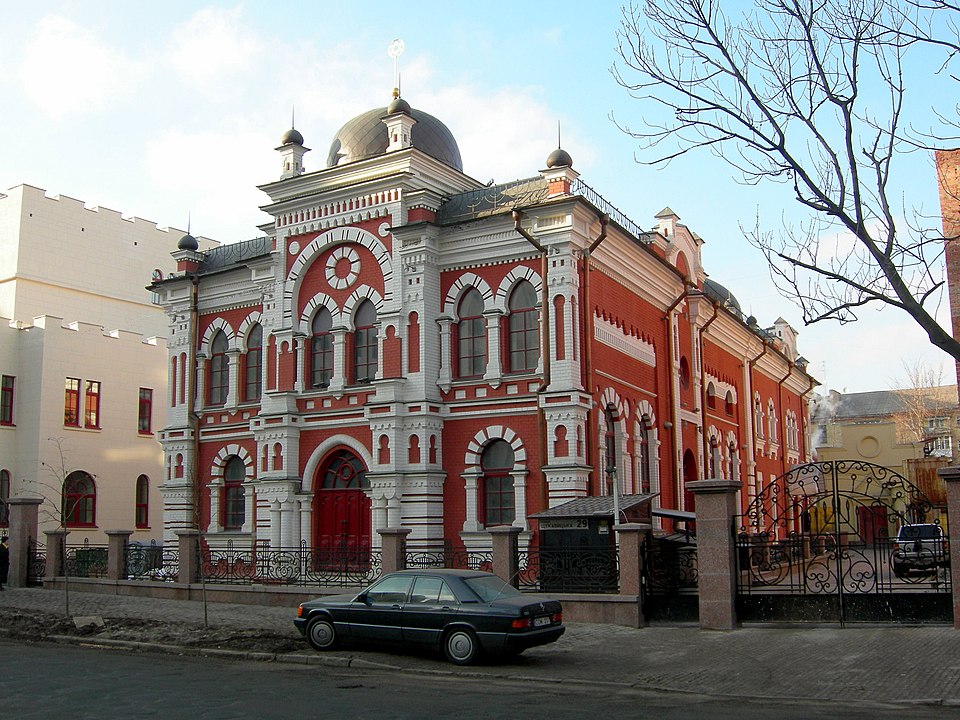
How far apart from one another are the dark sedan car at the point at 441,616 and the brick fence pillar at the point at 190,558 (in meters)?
9.08

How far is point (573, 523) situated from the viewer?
20.1 metres

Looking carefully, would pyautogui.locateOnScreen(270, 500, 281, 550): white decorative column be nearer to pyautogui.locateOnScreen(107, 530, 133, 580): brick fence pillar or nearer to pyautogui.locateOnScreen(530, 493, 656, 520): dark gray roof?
pyautogui.locateOnScreen(107, 530, 133, 580): brick fence pillar

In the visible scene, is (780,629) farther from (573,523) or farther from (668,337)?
(668,337)

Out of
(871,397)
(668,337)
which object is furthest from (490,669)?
(871,397)

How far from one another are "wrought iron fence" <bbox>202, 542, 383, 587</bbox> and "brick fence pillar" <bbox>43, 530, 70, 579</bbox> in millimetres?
3697

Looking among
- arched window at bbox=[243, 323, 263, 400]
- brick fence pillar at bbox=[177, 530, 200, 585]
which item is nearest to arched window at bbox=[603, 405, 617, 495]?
brick fence pillar at bbox=[177, 530, 200, 585]

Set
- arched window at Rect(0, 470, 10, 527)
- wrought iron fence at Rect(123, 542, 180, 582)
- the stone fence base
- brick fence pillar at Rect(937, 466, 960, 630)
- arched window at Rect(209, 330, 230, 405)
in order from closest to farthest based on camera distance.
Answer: brick fence pillar at Rect(937, 466, 960, 630)
the stone fence base
wrought iron fence at Rect(123, 542, 180, 582)
arched window at Rect(209, 330, 230, 405)
arched window at Rect(0, 470, 10, 527)

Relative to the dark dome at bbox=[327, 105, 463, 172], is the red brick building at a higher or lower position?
lower

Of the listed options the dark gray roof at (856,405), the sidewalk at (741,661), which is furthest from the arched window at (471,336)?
the dark gray roof at (856,405)

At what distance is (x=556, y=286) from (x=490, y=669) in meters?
13.0

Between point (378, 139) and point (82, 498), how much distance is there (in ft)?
66.1

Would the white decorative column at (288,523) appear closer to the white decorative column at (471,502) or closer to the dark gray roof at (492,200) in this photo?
the white decorative column at (471,502)

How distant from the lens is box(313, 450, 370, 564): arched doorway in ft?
88.3

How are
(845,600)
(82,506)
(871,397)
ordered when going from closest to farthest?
1. (845,600)
2. (82,506)
3. (871,397)
